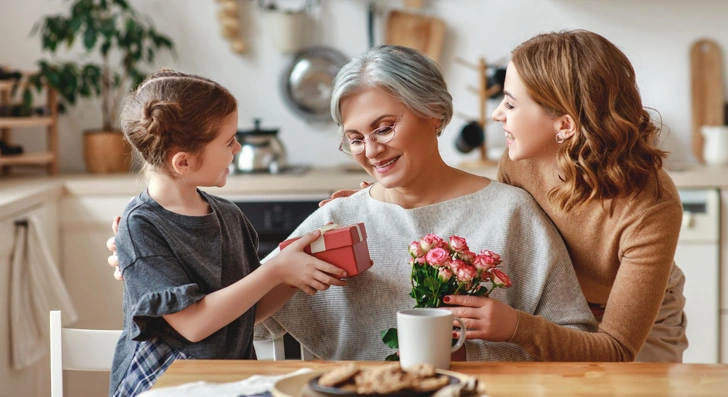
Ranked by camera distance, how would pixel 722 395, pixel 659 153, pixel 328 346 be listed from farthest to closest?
1. pixel 328 346
2. pixel 659 153
3. pixel 722 395

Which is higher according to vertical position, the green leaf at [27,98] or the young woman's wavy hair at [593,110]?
the green leaf at [27,98]

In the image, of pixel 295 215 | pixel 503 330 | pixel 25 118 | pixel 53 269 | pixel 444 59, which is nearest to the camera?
pixel 503 330

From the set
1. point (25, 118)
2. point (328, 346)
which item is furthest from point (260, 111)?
point (328, 346)

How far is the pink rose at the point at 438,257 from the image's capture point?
4.08 feet

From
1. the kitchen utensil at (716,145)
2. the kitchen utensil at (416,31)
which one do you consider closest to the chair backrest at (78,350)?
the kitchen utensil at (416,31)

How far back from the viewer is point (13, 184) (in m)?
3.22

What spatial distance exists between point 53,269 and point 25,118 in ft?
2.71

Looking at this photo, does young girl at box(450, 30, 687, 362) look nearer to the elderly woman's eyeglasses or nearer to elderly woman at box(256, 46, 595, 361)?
elderly woman at box(256, 46, 595, 361)

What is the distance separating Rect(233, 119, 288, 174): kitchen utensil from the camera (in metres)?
3.30

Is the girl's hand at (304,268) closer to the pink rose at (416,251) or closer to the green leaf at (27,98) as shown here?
the pink rose at (416,251)

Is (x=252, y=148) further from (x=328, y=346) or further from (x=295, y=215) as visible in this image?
(x=328, y=346)

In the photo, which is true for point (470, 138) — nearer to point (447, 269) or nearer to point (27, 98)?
point (27, 98)

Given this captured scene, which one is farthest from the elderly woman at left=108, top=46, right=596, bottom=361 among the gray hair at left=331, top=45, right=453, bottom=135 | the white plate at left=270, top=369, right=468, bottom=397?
the white plate at left=270, top=369, right=468, bottom=397

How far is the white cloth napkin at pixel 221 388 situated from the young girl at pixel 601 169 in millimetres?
497
